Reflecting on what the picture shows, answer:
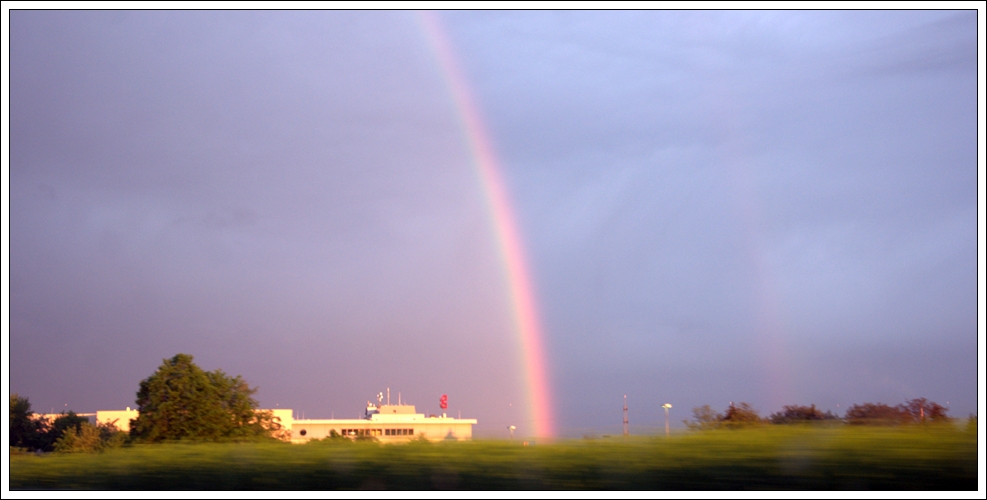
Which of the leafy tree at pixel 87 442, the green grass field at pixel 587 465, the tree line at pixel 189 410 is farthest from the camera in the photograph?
the tree line at pixel 189 410

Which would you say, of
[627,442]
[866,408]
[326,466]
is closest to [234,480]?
[326,466]

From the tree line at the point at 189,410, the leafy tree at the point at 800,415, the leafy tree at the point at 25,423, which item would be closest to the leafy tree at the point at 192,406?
the tree line at the point at 189,410

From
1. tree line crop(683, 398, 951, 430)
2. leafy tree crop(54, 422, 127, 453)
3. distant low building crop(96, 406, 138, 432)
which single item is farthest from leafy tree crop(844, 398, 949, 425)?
distant low building crop(96, 406, 138, 432)

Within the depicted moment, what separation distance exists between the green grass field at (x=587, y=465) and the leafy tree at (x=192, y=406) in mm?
5084

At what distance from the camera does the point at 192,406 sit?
12688 millimetres

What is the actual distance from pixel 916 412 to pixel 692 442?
96.8 inches

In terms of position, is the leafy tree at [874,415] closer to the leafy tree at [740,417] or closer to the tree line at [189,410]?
the leafy tree at [740,417]

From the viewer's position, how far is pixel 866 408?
6.85 metres

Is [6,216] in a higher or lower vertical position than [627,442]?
higher

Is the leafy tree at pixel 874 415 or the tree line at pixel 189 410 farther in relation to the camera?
the tree line at pixel 189 410

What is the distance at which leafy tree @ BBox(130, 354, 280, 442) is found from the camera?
480 inches

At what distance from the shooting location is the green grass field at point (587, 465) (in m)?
5.05

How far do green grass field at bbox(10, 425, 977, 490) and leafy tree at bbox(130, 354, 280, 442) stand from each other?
16.7ft

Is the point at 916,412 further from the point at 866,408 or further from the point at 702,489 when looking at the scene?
the point at 702,489
